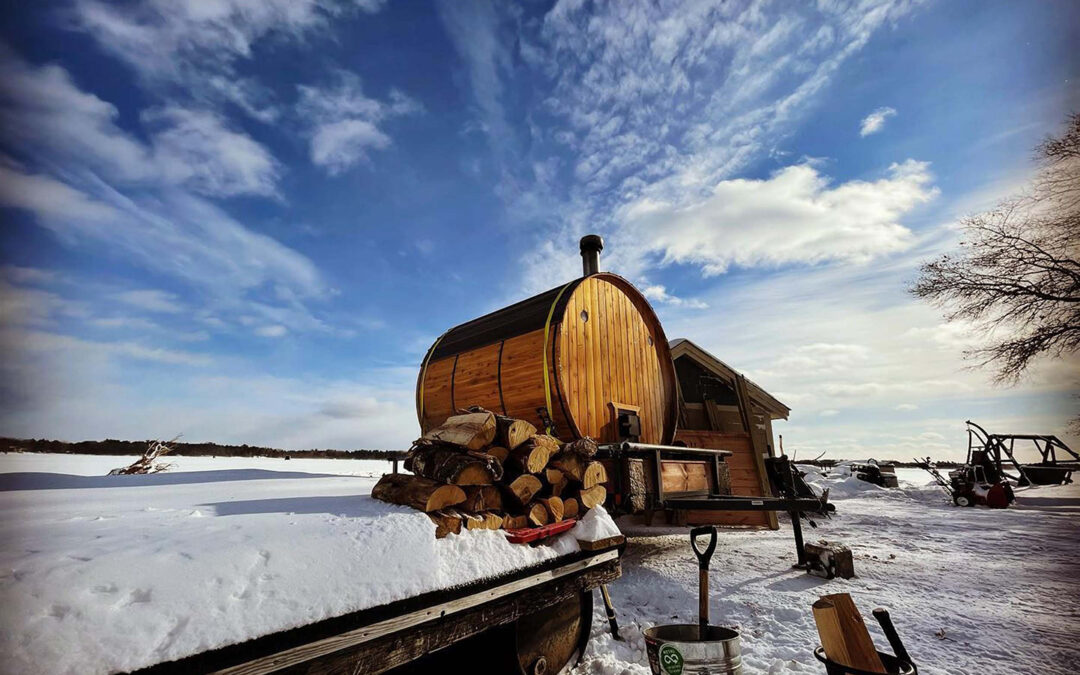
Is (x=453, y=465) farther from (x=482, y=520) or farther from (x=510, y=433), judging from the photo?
(x=510, y=433)

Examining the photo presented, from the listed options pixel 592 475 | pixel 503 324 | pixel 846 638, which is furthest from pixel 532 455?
pixel 503 324

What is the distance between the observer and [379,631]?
2.32 m

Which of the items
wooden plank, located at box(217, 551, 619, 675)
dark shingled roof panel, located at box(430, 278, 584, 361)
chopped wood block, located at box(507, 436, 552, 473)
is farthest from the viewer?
dark shingled roof panel, located at box(430, 278, 584, 361)

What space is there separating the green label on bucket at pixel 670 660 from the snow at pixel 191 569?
1.05 metres

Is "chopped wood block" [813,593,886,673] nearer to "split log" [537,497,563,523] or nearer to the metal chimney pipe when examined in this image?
"split log" [537,497,563,523]

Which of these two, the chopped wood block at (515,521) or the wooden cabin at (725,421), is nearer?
the chopped wood block at (515,521)

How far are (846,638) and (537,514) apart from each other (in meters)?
2.17

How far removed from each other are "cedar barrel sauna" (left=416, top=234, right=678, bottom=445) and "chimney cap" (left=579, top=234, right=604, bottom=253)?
5.05 ft

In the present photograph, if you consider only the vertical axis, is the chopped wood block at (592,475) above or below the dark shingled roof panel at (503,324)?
below

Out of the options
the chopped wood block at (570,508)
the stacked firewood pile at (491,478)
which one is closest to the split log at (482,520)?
the stacked firewood pile at (491,478)

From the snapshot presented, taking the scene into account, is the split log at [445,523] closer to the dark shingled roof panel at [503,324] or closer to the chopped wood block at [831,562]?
the dark shingled roof panel at [503,324]

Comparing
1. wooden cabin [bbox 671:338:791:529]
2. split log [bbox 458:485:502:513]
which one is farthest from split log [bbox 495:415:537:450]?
wooden cabin [bbox 671:338:791:529]

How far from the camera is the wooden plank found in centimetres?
193

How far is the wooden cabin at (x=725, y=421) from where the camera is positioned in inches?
435
